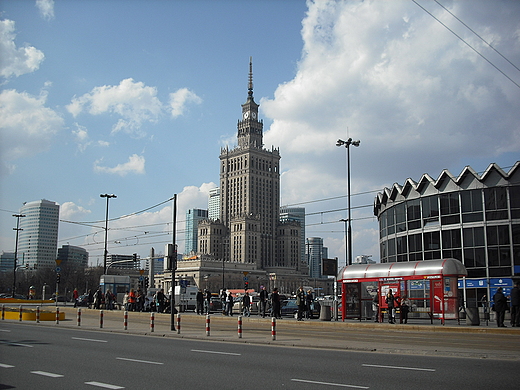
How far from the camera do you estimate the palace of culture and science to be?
176875 mm

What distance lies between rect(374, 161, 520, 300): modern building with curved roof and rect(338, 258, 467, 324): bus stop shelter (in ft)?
53.5

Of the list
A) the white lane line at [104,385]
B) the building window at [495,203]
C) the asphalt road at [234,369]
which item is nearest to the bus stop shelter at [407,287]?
the asphalt road at [234,369]

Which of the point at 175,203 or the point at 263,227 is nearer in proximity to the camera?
the point at 175,203

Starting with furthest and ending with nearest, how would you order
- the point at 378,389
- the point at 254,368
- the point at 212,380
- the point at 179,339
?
the point at 179,339 → the point at 254,368 → the point at 212,380 → the point at 378,389

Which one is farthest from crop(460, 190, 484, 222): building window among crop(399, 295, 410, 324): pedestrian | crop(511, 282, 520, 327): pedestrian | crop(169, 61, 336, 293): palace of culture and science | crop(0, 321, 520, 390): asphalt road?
crop(169, 61, 336, 293): palace of culture and science

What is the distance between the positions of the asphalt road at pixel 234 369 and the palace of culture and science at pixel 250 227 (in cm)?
15765

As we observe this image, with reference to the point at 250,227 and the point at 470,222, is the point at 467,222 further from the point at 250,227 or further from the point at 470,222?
the point at 250,227

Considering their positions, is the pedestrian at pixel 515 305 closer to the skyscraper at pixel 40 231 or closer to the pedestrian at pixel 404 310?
the pedestrian at pixel 404 310

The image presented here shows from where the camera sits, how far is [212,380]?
10.5 metres

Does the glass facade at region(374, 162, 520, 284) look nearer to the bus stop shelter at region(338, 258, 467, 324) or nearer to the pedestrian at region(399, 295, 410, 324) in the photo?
the bus stop shelter at region(338, 258, 467, 324)

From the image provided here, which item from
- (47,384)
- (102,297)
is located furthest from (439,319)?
(102,297)

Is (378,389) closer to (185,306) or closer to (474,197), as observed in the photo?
(474,197)

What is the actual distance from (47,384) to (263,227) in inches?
7005

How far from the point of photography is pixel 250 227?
590 feet
